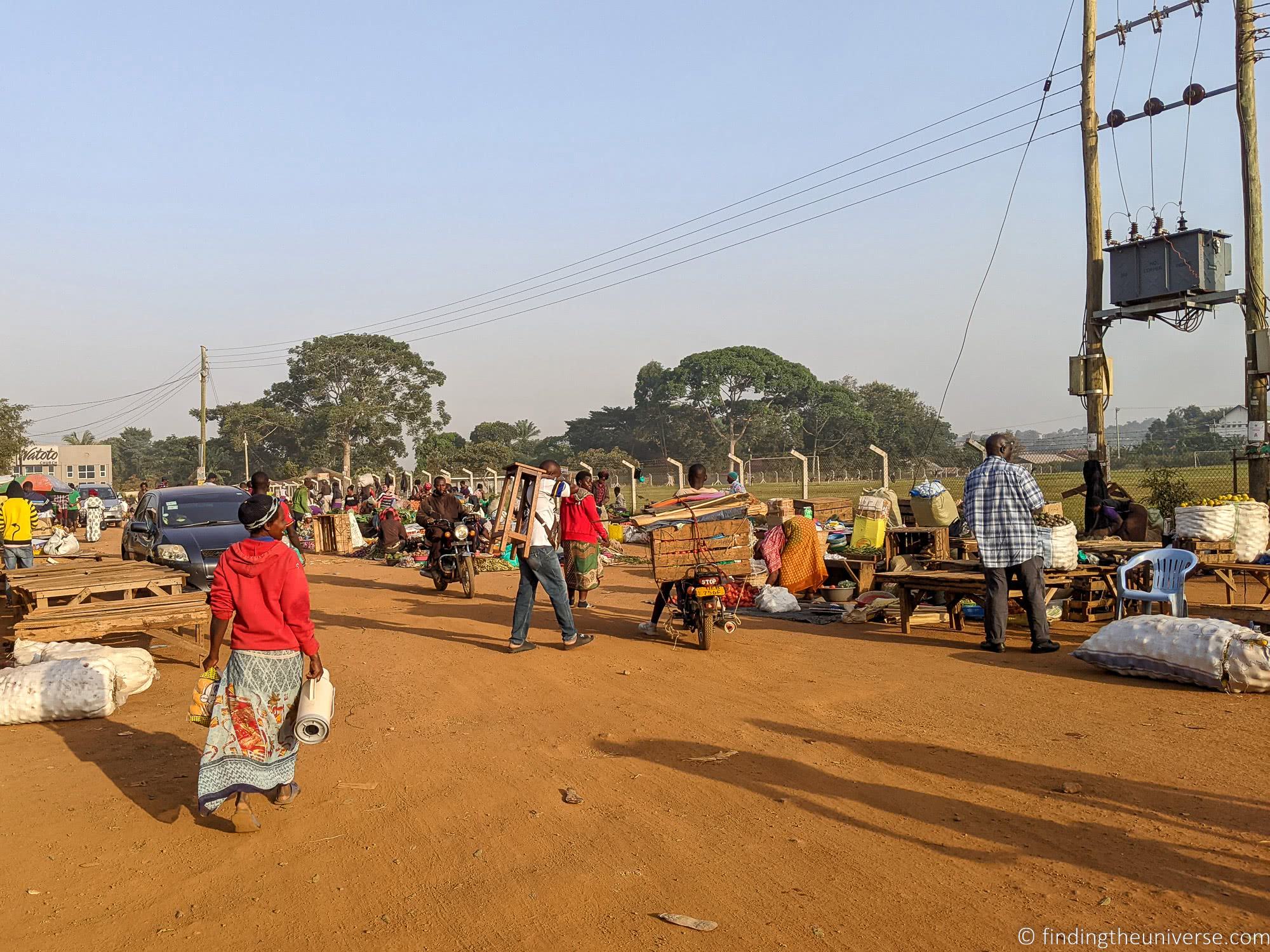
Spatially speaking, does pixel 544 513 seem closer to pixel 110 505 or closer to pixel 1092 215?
pixel 1092 215

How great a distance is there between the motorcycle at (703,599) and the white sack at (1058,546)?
3.51m

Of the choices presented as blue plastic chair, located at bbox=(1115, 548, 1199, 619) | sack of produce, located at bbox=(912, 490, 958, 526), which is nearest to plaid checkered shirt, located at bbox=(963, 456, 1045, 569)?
blue plastic chair, located at bbox=(1115, 548, 1199, 619)

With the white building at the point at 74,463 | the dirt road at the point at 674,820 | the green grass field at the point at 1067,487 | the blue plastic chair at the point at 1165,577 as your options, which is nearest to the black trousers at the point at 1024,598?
the dirt road at the point at 674,820

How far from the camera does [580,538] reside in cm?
1205

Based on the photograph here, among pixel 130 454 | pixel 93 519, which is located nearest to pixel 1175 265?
pixel 93 519

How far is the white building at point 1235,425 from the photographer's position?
1655 centimetres

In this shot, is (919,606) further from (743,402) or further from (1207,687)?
(743,402)

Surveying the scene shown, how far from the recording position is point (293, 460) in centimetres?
7319

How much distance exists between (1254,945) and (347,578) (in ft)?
57.1

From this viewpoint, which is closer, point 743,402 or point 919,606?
point 919,606

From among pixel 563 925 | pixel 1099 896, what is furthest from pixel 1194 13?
pixel 563 925

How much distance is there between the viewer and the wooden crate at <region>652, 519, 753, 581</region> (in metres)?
10.1

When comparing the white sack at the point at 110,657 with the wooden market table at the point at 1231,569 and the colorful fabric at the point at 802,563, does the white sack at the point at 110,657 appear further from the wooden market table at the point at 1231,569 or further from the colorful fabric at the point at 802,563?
the wooden market table at the point at 1231,569

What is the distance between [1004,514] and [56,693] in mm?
8292
